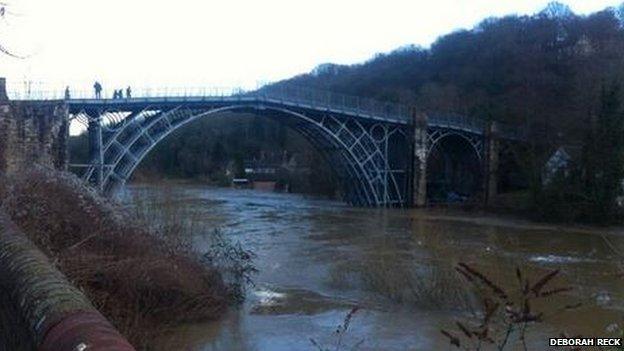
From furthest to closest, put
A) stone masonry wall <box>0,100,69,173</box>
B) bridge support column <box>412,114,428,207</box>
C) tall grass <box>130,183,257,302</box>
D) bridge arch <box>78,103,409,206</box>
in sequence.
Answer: bridge support column <box>412,114,428,207</box> → bridge arch <box>78,103,409,206</box> → stone masonry wall <box>0,100,69,173</box> → tall grass <box>130,183,257,302</box>

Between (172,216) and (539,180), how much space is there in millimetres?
34435

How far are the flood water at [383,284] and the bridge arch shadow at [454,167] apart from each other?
83.0 feet

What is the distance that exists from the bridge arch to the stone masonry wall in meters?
3.45

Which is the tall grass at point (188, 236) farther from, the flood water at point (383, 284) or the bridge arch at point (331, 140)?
the bridge arch at point (331, 140)

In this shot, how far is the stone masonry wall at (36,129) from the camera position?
108ft

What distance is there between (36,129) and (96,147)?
356cm

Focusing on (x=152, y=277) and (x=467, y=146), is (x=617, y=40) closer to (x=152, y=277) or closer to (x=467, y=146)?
(x=467, y=146)

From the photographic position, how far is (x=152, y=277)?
12.7 metres

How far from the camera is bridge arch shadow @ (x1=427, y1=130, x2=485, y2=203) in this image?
63125 millimetres

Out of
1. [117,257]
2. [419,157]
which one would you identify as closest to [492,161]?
[419,157]

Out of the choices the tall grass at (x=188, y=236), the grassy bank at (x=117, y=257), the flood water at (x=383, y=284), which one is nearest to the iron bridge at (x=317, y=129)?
the flood water at (x=383, y=284)

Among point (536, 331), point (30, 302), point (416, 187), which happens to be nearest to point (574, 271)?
point (536, 331)

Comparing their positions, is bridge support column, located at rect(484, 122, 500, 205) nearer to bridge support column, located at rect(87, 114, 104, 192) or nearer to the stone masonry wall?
bridge support column, located at rect(87, 114, 104, 192)

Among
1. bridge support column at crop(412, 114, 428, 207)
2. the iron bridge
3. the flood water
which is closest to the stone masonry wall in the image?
the iron bridge
